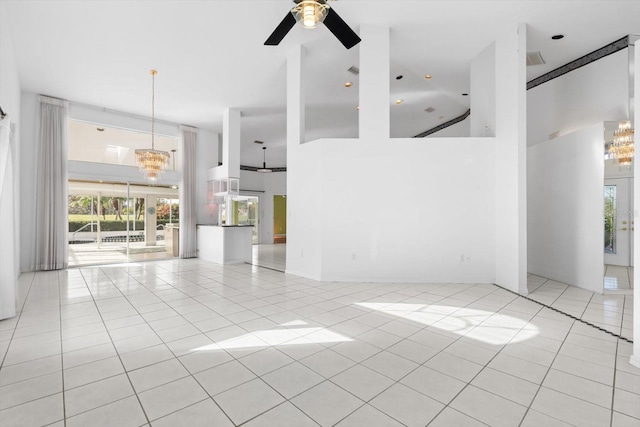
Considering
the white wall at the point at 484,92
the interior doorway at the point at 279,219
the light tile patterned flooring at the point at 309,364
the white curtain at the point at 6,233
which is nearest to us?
the light tile patterned flooring at the point at 309,364

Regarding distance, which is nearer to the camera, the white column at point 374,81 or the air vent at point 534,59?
the white column at point 374,81

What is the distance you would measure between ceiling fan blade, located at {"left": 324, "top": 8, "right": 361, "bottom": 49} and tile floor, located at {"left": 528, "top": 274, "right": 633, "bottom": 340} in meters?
4.44

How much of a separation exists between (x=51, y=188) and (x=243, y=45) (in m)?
5.81

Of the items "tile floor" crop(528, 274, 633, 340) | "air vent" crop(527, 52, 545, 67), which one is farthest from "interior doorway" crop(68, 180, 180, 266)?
"air vent" crop(527, 52, 545, 67)

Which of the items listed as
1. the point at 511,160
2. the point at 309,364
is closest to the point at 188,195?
the point at 309,364

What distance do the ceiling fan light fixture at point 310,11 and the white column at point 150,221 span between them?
26.4ft

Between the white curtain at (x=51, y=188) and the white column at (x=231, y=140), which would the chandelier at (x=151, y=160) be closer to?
the white column at (x=231, y=140)

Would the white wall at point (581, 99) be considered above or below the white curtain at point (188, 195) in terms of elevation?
above

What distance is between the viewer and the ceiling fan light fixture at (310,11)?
3.02 metres

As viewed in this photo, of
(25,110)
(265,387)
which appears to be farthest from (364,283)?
(25,110)

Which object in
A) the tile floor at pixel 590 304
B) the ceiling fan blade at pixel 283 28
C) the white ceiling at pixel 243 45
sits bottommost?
the tile floor at pixel 590 304

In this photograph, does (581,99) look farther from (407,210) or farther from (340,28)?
(340,28)

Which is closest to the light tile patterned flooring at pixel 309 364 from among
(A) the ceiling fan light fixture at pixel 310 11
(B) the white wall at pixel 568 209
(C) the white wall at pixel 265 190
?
(B) the white wall at pixel 568 209

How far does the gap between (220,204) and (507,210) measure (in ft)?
A: 25.8
